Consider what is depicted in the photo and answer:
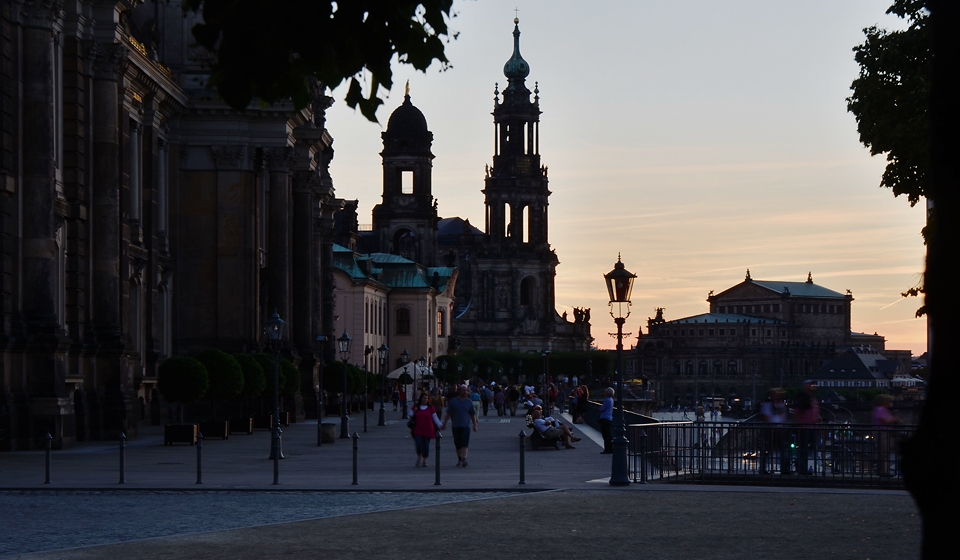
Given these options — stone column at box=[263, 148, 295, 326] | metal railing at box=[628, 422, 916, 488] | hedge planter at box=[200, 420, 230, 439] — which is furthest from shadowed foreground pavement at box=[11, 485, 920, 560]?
stone column at box=[263, 148, 295, 326]

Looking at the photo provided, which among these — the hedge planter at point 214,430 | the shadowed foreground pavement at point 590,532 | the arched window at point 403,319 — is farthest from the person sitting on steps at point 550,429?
the arched window at point 403,319

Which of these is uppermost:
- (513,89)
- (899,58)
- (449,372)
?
(513,89)

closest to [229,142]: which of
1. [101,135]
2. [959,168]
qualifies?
[101,135]

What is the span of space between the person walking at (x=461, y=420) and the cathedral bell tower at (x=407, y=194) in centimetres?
12384

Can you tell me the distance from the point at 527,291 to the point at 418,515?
167965mm

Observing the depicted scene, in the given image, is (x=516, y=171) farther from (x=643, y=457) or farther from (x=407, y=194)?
(x=643, y=457)

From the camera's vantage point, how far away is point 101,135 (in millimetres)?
40188

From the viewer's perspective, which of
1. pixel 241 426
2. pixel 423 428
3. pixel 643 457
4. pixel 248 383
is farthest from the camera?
pixel 248 383

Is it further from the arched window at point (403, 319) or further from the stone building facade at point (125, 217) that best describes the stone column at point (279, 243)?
the arched window at point (403, 319)

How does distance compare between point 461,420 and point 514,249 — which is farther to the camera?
point 514,249

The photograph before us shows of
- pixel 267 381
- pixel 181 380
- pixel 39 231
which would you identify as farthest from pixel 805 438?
pixel 267 381

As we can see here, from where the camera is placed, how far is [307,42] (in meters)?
6.64

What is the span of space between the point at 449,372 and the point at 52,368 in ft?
302

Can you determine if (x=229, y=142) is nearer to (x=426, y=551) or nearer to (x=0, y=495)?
(x=0, y=495)
